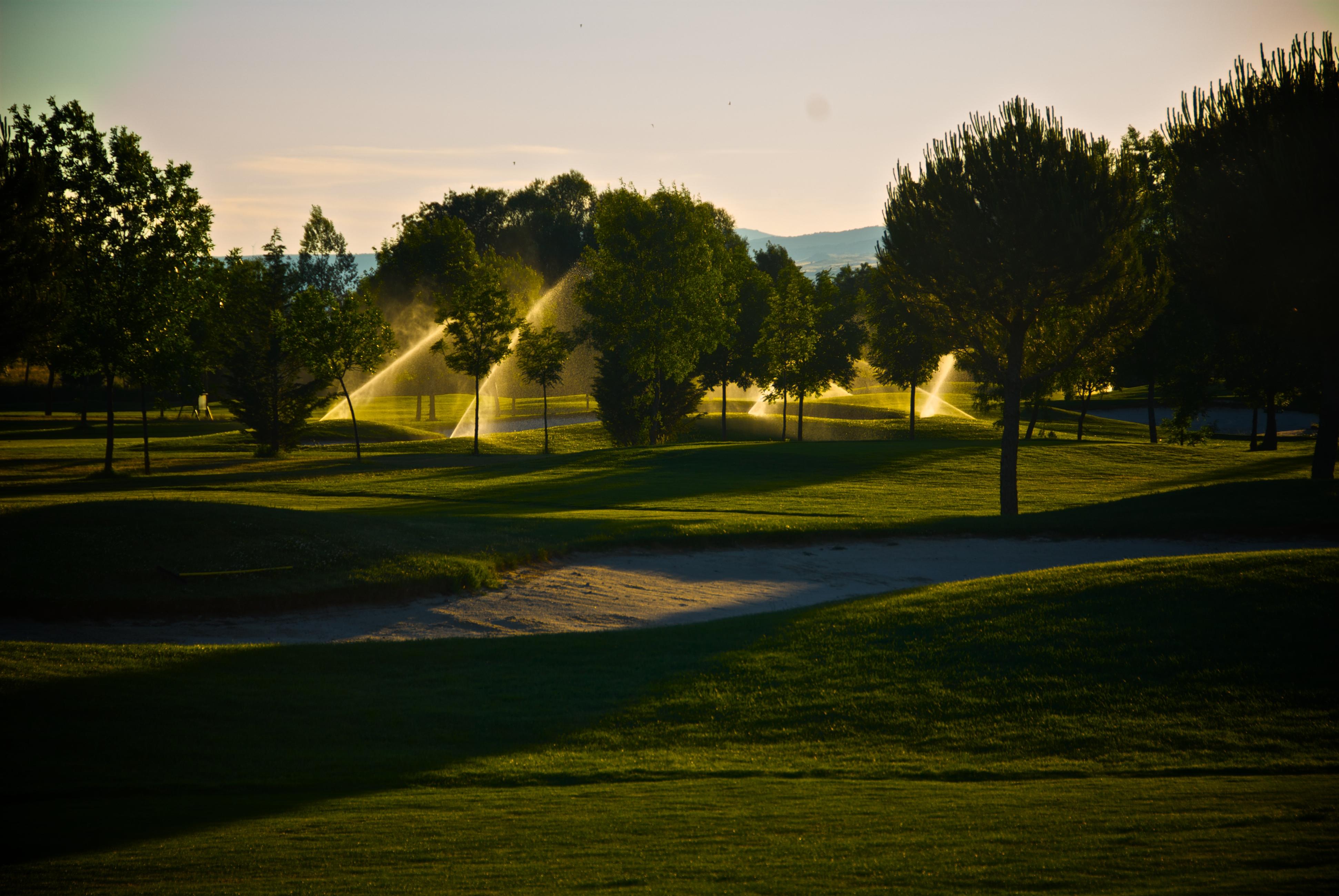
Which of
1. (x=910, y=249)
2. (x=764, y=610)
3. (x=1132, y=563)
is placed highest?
(x=910, y=249)

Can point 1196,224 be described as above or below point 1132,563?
above

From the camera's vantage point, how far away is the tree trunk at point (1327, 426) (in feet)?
91.0

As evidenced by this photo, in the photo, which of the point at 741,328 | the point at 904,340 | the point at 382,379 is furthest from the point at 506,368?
the point at 904,340

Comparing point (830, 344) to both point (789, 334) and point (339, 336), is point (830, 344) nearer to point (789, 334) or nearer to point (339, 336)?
point (789, 334)

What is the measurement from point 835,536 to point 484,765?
1561 cm

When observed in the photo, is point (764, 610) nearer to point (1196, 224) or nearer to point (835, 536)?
point (835, 536)

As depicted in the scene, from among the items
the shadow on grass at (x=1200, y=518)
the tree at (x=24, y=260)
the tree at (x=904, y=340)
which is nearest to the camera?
the shadow on grass at (x=1200, y=518)

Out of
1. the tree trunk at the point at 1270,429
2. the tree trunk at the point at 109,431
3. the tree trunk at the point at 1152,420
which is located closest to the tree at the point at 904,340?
the tree trunk at the point at 1152,420

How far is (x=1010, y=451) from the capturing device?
2767cm

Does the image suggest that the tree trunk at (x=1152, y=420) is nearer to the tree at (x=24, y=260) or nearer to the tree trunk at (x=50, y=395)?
the tree at (x=24, y=260)

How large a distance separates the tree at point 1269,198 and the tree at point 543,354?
37.9 m

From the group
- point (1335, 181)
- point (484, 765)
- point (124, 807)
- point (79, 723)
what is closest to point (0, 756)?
point (79, 723)

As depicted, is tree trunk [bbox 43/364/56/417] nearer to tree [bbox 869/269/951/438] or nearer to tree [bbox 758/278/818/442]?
tree [bbox 758/278/818/442]

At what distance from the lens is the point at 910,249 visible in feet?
89.6
